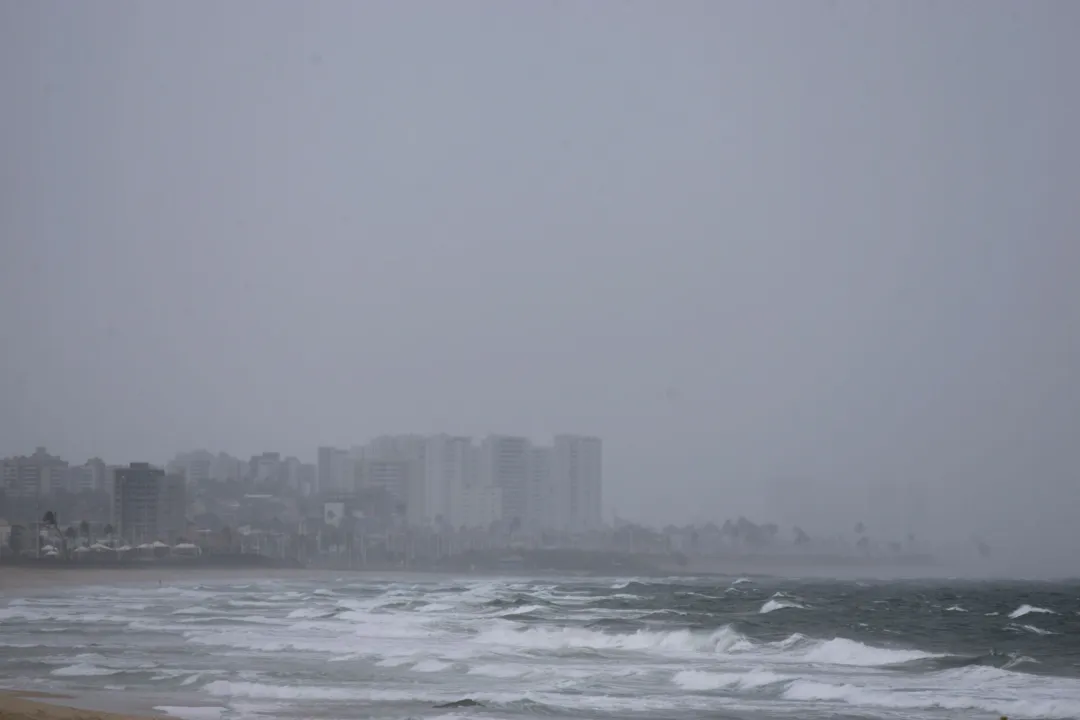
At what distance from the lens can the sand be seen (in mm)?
18594

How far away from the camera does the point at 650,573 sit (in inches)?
5935

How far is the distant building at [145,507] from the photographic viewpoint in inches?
5384

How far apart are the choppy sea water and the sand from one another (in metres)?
1.33

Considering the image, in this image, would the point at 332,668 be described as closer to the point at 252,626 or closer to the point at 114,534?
the point at 252,626

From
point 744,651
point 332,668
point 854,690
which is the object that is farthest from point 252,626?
point 854,690

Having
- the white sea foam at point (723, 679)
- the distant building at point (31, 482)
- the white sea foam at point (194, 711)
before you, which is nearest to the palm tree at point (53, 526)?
the distant building at point (31, 482)

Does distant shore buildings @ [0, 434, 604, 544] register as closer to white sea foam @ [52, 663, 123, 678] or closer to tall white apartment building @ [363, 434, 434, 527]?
tall white apartment building @ [363, 434, 434, 527]

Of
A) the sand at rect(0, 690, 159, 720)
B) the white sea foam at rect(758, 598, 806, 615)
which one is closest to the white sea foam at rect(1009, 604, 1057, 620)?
the white sea foam at rect(758, 598, 806, 615)

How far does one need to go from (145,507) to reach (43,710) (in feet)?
417

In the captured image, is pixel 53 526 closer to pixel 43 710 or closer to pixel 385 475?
pixel 385 475

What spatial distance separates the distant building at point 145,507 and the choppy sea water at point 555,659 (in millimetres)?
86267

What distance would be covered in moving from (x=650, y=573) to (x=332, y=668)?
12520 centimetres

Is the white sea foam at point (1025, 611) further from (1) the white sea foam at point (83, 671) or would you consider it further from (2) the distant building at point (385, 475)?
(2) the distant building at point (385, 475)

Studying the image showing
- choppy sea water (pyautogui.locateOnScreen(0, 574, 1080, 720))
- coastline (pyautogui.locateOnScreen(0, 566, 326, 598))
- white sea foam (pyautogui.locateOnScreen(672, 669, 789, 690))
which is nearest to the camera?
choppy sea water (pyautogui.locateOnScreen(0, 574, 1080, 720))
